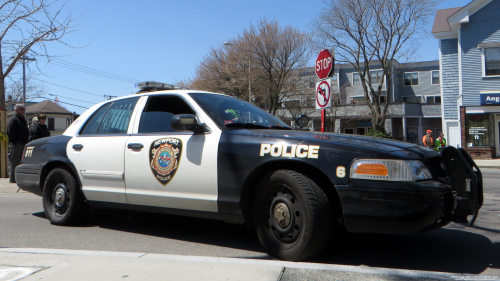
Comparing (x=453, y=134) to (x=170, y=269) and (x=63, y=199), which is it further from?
(x=170, y=269)

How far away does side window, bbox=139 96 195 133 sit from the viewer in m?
4.44

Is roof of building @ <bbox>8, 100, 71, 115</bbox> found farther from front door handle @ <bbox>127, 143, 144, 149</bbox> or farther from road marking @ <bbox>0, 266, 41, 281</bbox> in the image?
road marking @ <bbox>0, 266, 41, 281</bbox>

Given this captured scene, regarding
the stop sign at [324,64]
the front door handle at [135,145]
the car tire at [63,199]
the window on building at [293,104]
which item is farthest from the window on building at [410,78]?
the front door handle at [135,145]

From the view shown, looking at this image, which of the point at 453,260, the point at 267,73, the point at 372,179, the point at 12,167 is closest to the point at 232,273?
the point at 372,179

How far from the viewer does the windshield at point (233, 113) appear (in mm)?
4176

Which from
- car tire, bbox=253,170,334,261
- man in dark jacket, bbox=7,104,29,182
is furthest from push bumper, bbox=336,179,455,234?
man in dark jacket, bbox=7,104,29,182

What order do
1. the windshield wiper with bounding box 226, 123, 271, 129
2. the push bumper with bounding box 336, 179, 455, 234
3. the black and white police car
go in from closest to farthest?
the push bumper with bounding box 336, 179, 455, 234 → the black and white police car → the windshield wiper with bounding box 226, 123, 271, 129

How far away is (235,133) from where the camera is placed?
388 cm

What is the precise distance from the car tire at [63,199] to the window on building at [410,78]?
1842 inches

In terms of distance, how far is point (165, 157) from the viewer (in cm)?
419

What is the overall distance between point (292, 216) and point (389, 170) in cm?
87

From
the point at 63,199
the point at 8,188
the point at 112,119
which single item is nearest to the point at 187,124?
the point at 112,119

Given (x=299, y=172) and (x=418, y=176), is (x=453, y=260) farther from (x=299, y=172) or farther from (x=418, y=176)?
(x=299, y=172)

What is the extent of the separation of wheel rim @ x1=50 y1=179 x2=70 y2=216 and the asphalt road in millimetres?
238
